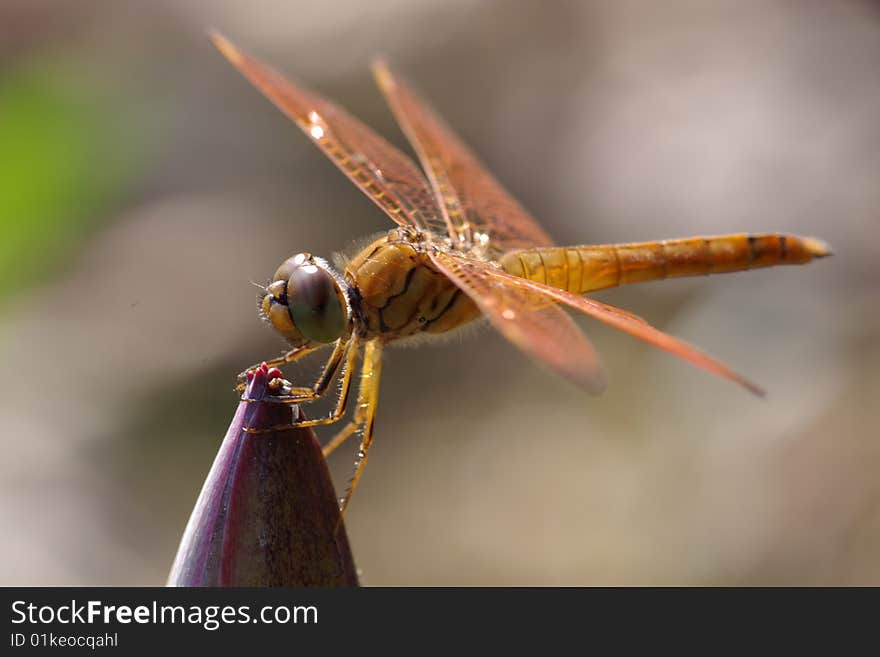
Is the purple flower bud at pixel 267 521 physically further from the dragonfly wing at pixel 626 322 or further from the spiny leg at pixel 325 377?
the dragonfly wing at pixel 626 322

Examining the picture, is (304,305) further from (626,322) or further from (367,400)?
(626,322)

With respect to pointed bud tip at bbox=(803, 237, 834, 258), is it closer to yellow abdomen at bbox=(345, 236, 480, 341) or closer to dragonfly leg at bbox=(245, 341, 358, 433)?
yellow abdomen at bbox=(345, 236, 480, 341)

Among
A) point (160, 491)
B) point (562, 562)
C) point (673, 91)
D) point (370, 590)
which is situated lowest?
point (370, 590)

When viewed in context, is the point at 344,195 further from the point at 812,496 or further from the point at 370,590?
the point at 370,590

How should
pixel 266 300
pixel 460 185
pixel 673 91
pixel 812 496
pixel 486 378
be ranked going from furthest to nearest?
pixel 673 91, pixel 486 378, pixel 812 496, pixel 460 185, pixel 266 300

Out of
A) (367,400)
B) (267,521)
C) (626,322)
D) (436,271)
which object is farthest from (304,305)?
(267,521)

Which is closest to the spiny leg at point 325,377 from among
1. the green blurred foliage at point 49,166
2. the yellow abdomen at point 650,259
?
the yellow abdomen at point 650,259

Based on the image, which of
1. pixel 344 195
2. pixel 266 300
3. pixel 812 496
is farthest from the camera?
→ pixel 344 195

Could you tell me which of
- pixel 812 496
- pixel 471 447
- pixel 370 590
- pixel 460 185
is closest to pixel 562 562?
pixel 471 447
